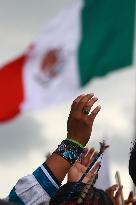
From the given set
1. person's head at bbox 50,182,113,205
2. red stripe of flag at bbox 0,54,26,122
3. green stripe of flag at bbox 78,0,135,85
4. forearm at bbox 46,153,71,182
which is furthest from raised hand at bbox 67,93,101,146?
green stripe of flag at bbox 78,0,135,85

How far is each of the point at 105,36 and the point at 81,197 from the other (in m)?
12.5

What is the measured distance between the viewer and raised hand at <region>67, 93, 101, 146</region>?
3518 mm

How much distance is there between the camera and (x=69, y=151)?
3529mm

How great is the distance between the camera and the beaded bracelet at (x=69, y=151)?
11.6 feet

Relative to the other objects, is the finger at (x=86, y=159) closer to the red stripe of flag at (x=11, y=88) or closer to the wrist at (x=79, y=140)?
the wrist at (x=79, y=140)

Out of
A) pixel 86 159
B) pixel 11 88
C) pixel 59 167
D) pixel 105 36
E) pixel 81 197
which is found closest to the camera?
pixel 81 197

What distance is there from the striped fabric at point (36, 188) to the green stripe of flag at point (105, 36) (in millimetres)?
11547

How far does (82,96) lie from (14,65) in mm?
12261

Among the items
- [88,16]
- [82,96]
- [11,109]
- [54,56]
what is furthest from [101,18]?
[82,96]

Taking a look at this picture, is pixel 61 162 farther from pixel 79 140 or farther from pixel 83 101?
pixel 83 101

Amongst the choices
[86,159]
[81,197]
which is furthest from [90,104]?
[86,159]

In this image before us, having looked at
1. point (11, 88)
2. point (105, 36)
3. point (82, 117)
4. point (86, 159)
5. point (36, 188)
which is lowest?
point (36, 188)

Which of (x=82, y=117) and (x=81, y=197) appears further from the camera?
(x=82, y=117)

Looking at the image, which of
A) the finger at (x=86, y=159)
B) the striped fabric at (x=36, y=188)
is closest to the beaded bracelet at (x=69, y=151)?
the striped fabric at (x=36, y=188)
